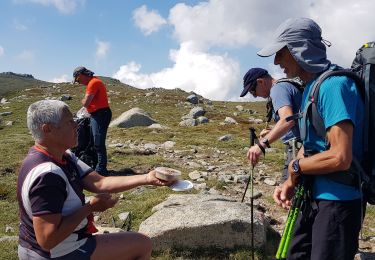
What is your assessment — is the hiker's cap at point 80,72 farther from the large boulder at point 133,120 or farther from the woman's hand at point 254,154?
the large boulder at point 133,120

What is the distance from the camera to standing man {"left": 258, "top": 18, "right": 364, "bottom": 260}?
3271 mm

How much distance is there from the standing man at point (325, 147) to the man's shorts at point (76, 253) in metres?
1.76

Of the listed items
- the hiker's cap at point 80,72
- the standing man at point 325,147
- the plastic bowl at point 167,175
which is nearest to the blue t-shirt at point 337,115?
the standing man at point 325,147

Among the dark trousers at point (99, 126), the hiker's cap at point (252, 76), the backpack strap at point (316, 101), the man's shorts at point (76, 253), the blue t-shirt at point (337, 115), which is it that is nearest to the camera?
the blue t-shirt at point (337, 115)

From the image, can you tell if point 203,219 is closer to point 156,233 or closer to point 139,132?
point 156,233

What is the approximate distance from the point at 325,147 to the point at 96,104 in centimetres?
876

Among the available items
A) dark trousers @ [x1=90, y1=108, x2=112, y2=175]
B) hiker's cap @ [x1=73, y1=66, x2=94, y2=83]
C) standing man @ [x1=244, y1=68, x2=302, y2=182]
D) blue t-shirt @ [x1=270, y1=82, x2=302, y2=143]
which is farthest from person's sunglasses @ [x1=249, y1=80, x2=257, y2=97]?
hiker's cap @ [x1=73, y1=66, x2=94, y2=83]

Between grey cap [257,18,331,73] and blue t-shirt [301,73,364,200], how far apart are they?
0.17 meters

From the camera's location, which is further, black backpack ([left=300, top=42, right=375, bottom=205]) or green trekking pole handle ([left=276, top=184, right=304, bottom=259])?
green trekking pole handle ([left=276, top=184, right=304, bottom=259])

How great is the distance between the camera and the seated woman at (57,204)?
3.60 meters

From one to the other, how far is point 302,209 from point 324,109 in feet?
3.30

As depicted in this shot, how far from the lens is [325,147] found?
3.54 metres

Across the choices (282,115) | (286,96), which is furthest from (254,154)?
(286,96)

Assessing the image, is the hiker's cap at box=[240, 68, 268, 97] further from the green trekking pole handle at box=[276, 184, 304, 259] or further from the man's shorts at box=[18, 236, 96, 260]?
the man's shorts at box=[18, 236, 96, 260]
